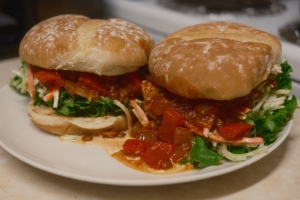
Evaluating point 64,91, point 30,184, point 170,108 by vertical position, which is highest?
point 170,108

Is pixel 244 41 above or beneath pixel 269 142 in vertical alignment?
above

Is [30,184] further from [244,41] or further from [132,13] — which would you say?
[132,13]

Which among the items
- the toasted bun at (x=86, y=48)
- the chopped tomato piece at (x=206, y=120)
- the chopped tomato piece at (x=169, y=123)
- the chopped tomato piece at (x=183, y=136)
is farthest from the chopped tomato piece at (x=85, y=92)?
the chopped tomato piece at (x=206, y=120)

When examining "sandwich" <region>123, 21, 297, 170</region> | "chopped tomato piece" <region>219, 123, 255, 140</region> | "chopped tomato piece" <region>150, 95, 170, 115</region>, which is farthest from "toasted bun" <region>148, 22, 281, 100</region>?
"chopped tomato piece" <region>219, 123, 255, 140</region>

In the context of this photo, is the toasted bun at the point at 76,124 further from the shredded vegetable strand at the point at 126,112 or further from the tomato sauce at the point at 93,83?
the tomato sauce at the point at 93,83

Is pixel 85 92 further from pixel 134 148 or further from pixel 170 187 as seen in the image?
pixel 170 187

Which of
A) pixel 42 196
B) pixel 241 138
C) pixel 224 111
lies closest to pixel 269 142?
pixel 241 138

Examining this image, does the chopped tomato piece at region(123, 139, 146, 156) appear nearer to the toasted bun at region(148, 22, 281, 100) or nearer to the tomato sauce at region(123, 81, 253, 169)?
the tomato sauce at region(123, 81, 253, 169)
